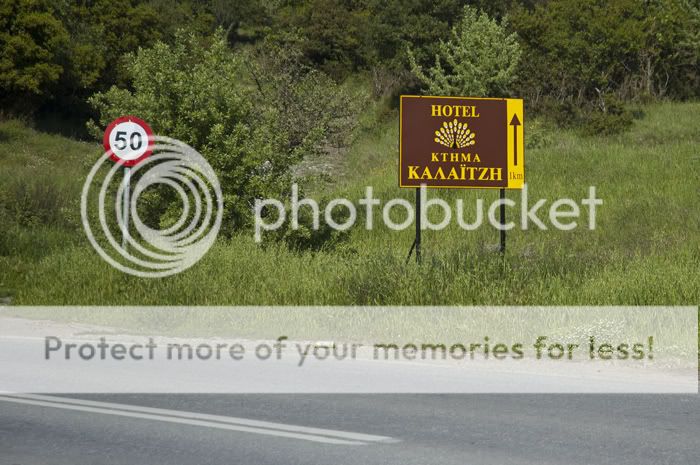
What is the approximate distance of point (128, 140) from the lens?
59.2 ft

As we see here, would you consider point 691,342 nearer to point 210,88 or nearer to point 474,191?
point 210,88

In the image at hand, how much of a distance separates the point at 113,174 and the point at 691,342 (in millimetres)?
14037

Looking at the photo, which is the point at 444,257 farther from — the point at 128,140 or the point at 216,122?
the point at 216,122

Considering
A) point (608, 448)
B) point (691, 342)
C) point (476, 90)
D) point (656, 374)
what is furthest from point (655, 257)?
point (476, 90)

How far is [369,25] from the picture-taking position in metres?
59.3

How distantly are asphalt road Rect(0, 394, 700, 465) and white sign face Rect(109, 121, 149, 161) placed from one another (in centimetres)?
947

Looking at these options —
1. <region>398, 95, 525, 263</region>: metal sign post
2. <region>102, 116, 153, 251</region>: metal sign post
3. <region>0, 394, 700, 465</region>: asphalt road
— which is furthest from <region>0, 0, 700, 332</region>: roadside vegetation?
<region>0, 394, 700, 465</region>: asphalt road

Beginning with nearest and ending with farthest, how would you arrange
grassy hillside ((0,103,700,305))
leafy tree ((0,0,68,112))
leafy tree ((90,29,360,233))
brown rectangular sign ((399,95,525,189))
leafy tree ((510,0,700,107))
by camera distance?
1. grassy hillside ((0,103,700,305))
2. brown rectangular sign ((399,95,525,189))
3. leafy tree ((90,29,360,233))
4. leafy tree ((510,0,700,107))
5. leafy tree ((0,0,68,112))

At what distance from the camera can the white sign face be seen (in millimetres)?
17859

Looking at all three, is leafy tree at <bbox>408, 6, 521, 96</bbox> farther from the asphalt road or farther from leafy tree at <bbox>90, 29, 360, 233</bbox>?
the asphalt road

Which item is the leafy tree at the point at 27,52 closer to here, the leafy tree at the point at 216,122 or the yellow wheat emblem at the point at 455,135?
the leafy tree at the point at 216,122

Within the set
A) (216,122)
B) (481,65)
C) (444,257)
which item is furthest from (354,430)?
(481,65)

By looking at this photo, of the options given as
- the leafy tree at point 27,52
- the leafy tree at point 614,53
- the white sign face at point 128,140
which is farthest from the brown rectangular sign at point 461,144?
the leafy tree at point 27,52

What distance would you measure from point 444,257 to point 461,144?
183cm
